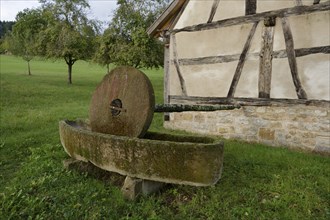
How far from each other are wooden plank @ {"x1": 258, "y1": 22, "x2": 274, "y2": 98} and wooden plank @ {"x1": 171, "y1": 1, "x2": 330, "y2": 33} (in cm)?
34

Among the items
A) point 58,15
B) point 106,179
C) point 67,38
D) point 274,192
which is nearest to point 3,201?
point 106,179

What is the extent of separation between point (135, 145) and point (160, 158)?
15.5 inches

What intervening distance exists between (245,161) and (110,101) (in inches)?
113

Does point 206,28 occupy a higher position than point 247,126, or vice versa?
point 206,28

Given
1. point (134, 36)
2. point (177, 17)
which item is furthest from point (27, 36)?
point (177, 17)

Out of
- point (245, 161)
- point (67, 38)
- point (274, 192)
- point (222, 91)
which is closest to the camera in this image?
point (274, 192)

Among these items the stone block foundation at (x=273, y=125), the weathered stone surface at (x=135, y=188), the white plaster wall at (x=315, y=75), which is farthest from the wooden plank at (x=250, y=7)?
the weathered stone surface at (x=135, y=188)

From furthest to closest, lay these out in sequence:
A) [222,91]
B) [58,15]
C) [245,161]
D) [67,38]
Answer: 1. [58,15]
2. [67,38]
3. [222,91]
4. [245,161]

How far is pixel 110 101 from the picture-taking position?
4.67m

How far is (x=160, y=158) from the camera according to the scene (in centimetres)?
366

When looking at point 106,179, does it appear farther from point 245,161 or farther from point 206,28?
point 206,28

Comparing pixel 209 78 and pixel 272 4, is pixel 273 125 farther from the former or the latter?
pixel 272 4

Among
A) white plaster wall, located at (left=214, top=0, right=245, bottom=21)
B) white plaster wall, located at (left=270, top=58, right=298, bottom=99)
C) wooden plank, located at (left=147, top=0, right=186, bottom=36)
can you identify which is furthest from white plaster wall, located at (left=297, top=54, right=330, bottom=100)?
wooden plank, located at (left=147, top=0, right=186, bottom=36)

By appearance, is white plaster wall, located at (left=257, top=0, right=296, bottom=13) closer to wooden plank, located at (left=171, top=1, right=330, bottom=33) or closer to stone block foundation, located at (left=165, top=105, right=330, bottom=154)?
wooden plank, located at (left=171, top=1, right=330, bottom=33)
